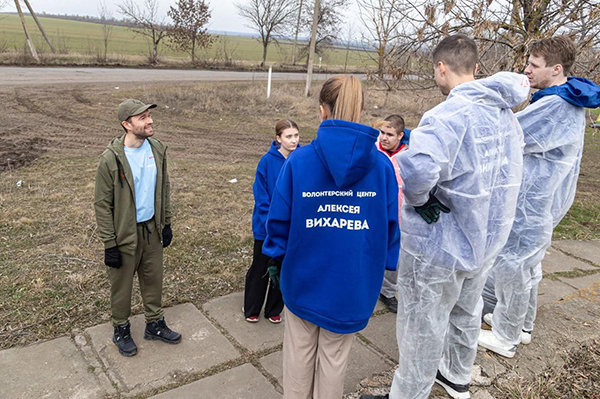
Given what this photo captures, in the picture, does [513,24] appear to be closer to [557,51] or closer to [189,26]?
[557,51]

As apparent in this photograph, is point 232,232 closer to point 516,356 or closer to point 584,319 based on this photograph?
point 516,356

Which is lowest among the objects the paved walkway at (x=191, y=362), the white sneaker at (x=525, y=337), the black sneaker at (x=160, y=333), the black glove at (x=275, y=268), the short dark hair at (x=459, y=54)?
the paved walkway at (x=191, y=362)

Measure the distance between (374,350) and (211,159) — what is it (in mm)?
6855

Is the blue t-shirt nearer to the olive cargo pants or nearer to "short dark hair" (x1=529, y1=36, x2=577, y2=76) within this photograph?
the olive cargo pants

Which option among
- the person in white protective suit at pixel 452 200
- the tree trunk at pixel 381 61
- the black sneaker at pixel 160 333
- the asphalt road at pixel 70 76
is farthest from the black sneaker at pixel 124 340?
the asphalt road at pixel 70 76

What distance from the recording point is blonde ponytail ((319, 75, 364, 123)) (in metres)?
2.11

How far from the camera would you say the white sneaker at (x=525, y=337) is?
3536mm

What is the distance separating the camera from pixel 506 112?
2.52 meters

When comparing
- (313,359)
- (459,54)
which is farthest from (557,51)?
(313,359)

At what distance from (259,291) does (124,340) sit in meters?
1.09

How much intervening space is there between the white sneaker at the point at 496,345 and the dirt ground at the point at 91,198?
2.22 m

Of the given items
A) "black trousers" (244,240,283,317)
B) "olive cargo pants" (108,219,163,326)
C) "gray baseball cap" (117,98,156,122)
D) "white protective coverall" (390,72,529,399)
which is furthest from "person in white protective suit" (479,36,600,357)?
"gray baseball cap" (117,98,156,122)

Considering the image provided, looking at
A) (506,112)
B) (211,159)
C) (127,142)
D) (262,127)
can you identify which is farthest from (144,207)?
(262,127)

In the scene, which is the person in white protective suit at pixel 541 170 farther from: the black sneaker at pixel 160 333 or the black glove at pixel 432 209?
the black sneaker at pixel 160 333
